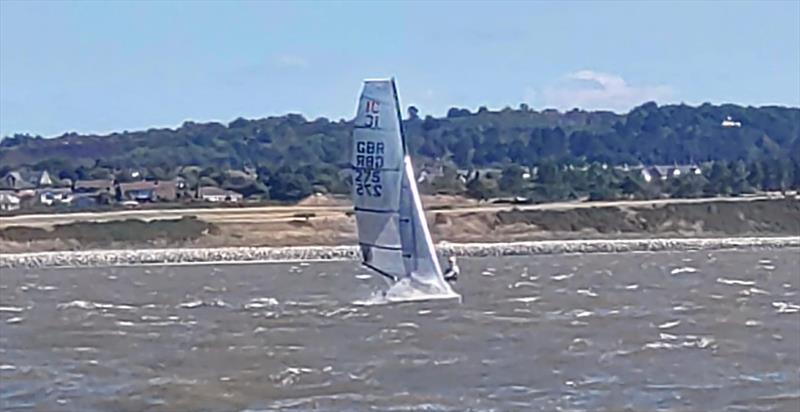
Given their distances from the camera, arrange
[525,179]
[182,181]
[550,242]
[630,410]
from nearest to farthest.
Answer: [630,410] → [550,242] → [525,179] → [182,181]

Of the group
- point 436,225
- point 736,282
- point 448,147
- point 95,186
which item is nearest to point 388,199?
point 736,282

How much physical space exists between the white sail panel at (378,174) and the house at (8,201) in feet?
239

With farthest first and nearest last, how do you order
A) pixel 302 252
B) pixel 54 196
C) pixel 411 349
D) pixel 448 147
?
1. pixel 448 147
2. pixel 54 196
3. pixel 302 252
4. pixel 411 349

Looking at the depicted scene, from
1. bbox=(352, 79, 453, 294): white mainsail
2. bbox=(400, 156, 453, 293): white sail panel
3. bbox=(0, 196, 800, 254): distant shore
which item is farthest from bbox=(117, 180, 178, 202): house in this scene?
bbox=(352, 79, 453, 294): white mainsail

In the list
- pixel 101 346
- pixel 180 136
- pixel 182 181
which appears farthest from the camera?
pixel 180 136

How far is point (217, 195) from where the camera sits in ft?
350

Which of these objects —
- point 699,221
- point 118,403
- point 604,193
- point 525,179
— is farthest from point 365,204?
point 525,179

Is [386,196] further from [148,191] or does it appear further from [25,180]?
[25,180]

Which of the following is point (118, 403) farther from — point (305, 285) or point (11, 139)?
point (11, 139)

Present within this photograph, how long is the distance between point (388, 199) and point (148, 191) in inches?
3324

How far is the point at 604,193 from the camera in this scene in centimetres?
10006

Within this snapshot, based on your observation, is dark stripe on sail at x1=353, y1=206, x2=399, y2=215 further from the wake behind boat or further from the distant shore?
the distant shore

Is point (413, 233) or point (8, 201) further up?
point (413, 233)

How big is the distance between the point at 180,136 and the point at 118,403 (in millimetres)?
165153
